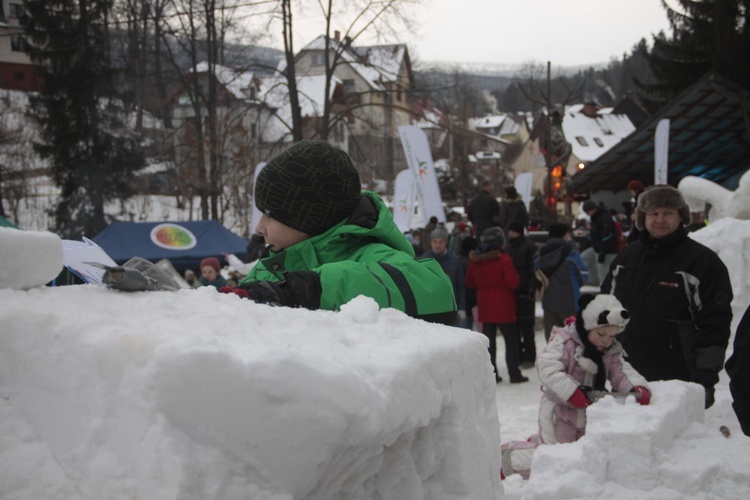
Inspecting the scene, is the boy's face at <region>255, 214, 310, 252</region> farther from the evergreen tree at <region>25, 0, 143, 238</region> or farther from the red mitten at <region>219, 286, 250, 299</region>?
the evergreen tree at <region>25, 0, 143, 238</region>

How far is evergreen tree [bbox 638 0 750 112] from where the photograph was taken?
71.5 ft

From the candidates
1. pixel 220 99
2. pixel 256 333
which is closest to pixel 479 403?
pixel 256 333

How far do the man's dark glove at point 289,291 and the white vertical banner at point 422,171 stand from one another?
38.1 ft

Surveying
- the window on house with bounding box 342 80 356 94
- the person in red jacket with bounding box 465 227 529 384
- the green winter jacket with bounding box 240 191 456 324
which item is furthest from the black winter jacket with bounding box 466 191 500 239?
the window on house with bounding box 342 80 356 94

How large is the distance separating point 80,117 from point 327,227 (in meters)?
22.5

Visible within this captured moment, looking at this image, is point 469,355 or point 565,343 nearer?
point 469,355

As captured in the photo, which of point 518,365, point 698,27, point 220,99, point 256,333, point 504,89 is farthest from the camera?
point 504,89

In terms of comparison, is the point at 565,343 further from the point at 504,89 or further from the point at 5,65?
the point at 504,89

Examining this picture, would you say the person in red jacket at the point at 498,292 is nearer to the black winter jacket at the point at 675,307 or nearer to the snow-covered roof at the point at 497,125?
the black winter jacket at the point at 675,307

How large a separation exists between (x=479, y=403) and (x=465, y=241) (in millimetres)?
7580

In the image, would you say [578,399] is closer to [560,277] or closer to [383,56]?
[560,277]

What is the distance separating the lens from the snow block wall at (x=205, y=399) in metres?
0.91

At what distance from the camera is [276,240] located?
197cm

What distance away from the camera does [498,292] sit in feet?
27.2
